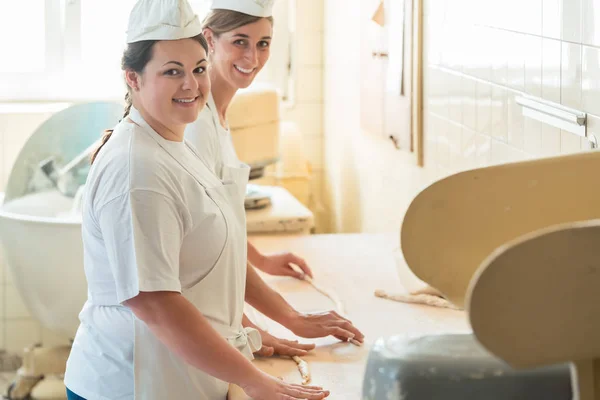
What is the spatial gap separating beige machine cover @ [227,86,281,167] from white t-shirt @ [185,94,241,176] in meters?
1.31

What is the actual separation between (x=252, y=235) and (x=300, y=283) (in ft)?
Answer: 2.72

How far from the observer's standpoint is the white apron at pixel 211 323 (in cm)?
131

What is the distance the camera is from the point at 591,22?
4.91ft

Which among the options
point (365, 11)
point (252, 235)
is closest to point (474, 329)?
point (252, 235)

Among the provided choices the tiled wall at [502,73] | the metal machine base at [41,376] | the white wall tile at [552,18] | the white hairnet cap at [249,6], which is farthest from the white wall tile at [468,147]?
the metal machine base at [41,376]

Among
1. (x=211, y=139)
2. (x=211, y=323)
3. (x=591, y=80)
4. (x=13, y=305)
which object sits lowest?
(x=13, y=305)

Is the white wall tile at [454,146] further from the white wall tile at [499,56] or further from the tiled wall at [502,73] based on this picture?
the white wall tile at [499,56]

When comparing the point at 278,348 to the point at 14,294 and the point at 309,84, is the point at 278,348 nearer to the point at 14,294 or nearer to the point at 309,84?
the point at 14,294

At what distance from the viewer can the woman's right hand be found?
122 centimetres

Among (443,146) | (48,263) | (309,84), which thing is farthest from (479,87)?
(309,84)

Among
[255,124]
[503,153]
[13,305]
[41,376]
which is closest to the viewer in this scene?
[503,153]

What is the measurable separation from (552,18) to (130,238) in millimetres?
941

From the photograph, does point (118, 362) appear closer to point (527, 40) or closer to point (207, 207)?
point (207, 207)

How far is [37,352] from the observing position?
312 cm
